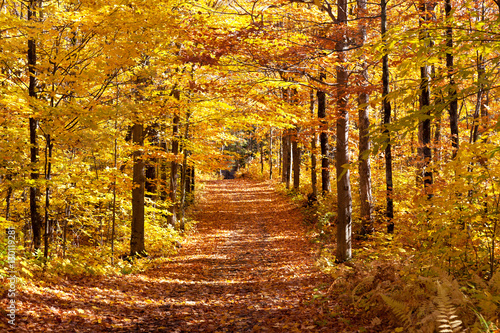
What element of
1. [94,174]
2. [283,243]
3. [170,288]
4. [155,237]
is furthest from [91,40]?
[283,243]

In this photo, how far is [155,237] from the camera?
12.9 meters

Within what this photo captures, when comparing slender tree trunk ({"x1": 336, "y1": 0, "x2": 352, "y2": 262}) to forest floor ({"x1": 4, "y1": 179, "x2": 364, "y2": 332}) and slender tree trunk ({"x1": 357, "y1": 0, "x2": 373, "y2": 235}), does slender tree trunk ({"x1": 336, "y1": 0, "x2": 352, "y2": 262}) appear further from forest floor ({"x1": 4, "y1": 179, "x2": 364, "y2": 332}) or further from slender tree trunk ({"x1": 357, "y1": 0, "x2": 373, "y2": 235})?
slender tree trunk ({"x1": 357, "y1": 0, "x2": 373, "y2": 235})

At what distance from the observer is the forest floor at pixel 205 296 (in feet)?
18.6

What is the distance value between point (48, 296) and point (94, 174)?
14.0 feet

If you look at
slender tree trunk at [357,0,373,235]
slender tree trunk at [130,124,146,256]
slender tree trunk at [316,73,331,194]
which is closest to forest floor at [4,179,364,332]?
slender tree trunk at [130,124,146,256]

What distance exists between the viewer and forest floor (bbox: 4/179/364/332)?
5.68 m

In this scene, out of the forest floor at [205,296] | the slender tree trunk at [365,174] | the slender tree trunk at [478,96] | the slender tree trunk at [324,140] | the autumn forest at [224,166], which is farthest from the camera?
the slender tree trunk at [324,140]

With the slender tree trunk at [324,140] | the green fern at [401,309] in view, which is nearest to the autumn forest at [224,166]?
the green fern at [401,309]

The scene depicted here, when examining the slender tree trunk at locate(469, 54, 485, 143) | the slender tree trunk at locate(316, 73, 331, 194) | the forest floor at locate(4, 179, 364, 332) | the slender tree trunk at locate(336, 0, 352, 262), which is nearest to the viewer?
the slender tree trunk at locate(469, 54, 485, 143)

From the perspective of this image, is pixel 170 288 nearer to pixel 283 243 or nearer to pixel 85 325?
pixel 85 325

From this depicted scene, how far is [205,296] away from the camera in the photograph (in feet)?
26.4

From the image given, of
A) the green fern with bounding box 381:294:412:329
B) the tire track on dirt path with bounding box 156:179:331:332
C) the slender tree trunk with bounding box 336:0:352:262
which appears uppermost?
the slender tree trunk with bounding box 336:0:352:262

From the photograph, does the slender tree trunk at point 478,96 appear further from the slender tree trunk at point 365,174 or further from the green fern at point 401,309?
the slender tree trunk at point 365,174

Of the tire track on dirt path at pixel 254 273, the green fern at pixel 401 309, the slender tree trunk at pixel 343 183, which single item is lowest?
the tire track on dirt path at pixel 254 273
